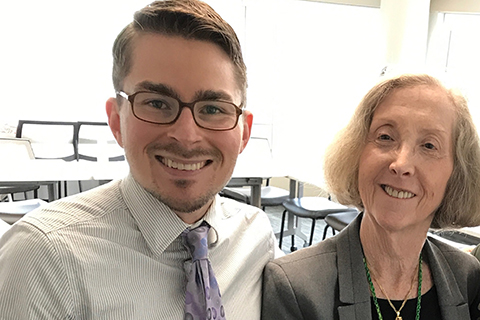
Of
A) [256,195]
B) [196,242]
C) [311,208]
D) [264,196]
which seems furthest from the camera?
[264,196]

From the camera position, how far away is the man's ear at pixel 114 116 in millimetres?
1092

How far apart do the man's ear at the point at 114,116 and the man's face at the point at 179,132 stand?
0.03m

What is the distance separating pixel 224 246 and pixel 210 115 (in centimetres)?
41

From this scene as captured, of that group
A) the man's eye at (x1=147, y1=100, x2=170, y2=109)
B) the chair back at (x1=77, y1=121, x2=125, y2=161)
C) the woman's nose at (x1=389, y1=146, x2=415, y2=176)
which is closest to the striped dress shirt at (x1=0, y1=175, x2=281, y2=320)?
the man's eye at (x1=147, y1=100, x2=170, y2=109)

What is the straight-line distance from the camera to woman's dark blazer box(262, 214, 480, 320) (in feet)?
3.78

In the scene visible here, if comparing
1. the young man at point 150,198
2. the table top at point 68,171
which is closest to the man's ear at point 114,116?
the young man at point 150,198

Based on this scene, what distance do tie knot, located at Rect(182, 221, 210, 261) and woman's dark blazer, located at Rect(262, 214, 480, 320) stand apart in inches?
11.4

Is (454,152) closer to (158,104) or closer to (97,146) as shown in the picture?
(158,104)

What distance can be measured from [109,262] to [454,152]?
41.4 inches

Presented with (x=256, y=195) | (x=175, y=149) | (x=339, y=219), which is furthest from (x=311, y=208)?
(x=175, y=149)

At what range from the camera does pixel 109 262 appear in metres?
0.94

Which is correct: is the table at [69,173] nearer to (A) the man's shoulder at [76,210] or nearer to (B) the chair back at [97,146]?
(B) the chair back at [97,146]

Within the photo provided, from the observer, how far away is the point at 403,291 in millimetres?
1268

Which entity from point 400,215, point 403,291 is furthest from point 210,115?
point 403,291
